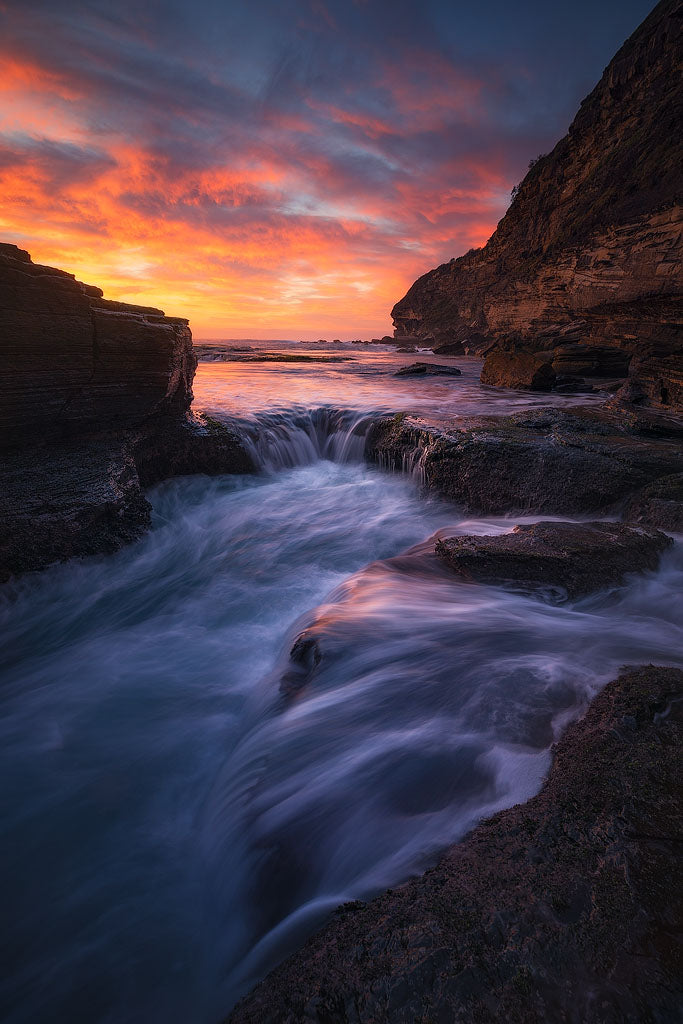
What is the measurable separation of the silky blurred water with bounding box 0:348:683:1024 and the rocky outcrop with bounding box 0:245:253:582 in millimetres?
459

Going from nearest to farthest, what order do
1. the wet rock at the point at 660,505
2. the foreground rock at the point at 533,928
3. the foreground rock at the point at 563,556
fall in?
1. the foreground rock at the point at 533,928
2. the foreground rock at the point at 563,556
3. the wet rock at the point at 660,505

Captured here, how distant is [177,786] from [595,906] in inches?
90.3

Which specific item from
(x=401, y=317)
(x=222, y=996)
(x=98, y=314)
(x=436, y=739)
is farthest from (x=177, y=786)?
(x=401, y=317)

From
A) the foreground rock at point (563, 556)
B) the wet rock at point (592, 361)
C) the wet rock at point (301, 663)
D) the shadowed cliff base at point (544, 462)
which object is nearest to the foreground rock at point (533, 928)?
the wet rock at point (301, 663)

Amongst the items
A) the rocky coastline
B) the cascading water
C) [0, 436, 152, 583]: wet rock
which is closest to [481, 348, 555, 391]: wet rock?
the rocky coastline

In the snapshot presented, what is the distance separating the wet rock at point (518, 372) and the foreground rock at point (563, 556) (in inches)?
414

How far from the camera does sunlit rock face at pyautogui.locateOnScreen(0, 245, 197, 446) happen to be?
4.66 meters

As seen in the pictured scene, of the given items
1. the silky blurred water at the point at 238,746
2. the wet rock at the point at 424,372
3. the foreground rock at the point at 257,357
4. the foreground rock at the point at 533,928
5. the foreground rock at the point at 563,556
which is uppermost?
the foreground rock at the point at 257,357

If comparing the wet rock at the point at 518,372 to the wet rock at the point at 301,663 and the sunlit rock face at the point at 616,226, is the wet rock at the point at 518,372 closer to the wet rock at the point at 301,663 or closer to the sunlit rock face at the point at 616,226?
the sunlit rock face at the point at 616,226

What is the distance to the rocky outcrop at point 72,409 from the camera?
4.52m

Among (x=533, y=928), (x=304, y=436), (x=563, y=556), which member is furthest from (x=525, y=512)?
(x=304, y=436)

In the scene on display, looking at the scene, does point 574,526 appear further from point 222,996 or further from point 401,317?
point 401,317

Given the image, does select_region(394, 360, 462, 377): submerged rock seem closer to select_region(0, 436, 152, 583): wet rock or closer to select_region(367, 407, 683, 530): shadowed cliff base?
select_region(367, 407, 683, 530): shadowed cliff base

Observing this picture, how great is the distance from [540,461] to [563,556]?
2.46 m
